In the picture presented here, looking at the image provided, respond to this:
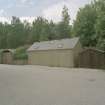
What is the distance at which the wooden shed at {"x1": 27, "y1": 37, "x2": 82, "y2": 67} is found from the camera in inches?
1363

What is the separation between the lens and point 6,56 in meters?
46.4

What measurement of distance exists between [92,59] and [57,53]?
6.62 meters

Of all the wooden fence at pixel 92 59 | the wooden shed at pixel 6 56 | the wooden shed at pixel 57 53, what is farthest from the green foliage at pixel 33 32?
the wooden fence at pixel 92 59

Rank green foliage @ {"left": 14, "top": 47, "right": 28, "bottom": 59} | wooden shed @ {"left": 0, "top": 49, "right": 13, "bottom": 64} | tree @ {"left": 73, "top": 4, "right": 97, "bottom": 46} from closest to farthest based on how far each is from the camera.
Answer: green foliage @ {"left": 14, "top": 47, "right": 28, "bottom": 59}
tree @ {"left": 73, "top": 4, "right": 97, "bottom": 46}
wooden shed @ {"left": 0, "top": 49, "right": 13, "bottom": 64}

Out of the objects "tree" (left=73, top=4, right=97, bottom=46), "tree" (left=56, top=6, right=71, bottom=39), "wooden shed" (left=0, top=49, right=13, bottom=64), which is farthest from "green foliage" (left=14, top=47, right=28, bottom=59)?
"tree" (left=56, top=6, right=71, bottom=39)

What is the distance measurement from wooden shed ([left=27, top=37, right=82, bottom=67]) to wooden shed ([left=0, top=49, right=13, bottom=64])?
5.17m

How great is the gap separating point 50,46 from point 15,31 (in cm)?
3118

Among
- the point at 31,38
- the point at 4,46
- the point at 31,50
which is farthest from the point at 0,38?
the point at 31,50

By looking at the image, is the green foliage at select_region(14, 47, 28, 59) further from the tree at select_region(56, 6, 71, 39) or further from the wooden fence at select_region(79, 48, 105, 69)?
the tree at select_region(56, 6, 71, 39)

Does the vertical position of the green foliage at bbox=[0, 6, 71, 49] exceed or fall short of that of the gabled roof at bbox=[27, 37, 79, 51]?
it exceeds it

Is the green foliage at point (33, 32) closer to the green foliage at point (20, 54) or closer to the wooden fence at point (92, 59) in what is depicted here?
the green foliage at point (20, 54)

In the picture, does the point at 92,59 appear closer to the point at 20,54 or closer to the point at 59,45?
the point at 59,45

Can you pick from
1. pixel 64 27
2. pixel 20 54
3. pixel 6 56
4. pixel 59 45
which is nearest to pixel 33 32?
pixel 64 27

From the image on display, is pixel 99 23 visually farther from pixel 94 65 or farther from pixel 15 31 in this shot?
pixel 15 31
